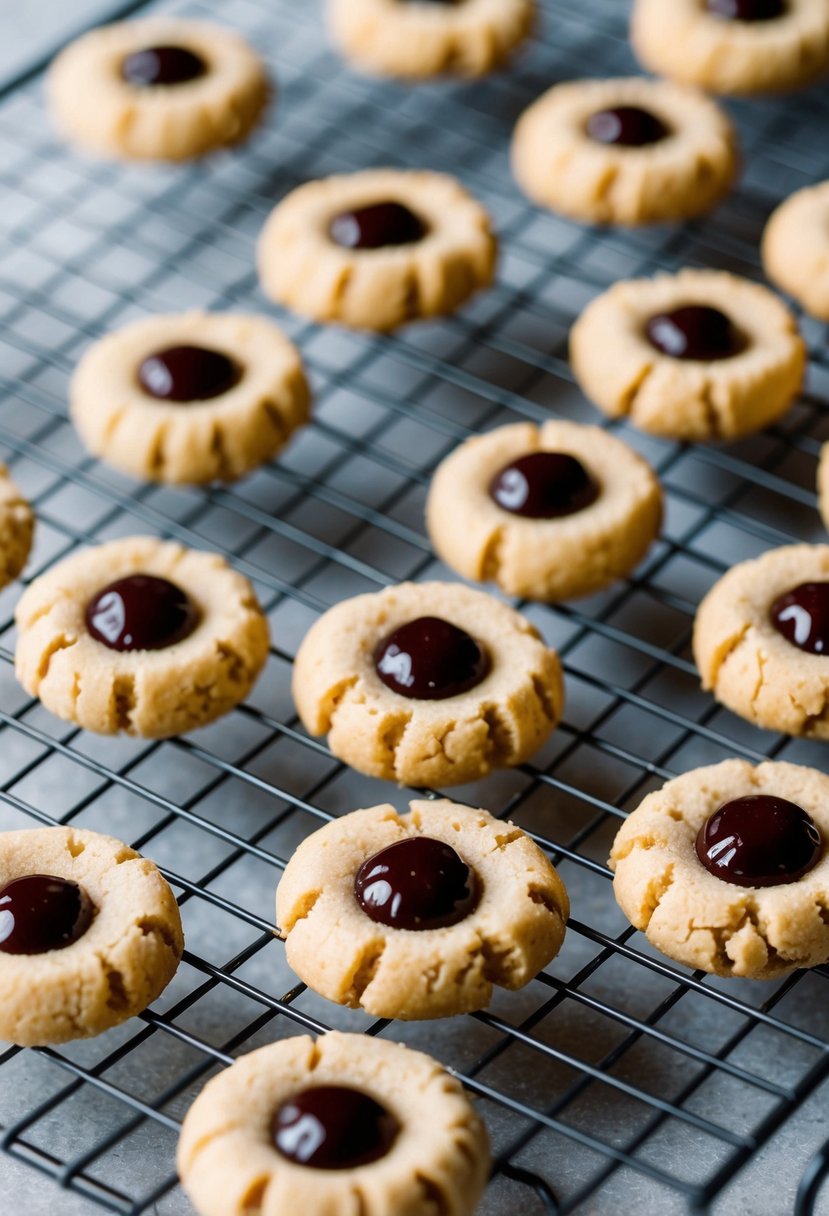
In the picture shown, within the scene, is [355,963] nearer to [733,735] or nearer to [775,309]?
[733,735]

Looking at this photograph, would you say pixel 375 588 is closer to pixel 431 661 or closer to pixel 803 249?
pixel 431 661

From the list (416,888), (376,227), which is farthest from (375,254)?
(416,888)

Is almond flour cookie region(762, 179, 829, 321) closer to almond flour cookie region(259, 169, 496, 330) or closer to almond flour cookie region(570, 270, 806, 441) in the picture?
almond flour cookie region(570, 270, 806, 441)

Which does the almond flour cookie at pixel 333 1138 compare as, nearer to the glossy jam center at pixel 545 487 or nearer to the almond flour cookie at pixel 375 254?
the glossy jam center at pixel 545 487

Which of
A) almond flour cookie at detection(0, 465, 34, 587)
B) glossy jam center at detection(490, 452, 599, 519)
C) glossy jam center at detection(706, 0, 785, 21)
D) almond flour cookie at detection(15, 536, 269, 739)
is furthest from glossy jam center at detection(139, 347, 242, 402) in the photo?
glossy jam center at detection(706, 0, 785, 21)

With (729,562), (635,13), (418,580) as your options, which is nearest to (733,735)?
(729,562)
